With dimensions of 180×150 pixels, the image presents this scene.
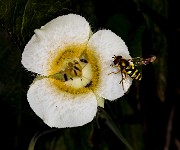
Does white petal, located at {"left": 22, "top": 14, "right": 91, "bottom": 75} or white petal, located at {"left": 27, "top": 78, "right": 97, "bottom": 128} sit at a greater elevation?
white petal, located at {"left": 22, "top": 14, "right": 91, "bottom": 75}

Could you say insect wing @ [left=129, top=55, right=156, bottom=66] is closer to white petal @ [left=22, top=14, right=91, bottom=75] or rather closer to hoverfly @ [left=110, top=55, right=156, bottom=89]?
hoverfly @ [left=110, top=55, right=156, bottom=89]

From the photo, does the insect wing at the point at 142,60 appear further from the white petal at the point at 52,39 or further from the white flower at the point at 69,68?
the white petal at the point at 52,39

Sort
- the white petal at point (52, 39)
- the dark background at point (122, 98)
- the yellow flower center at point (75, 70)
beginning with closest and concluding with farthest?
1. the white petal at point (52, 39)
2. the yellow flower center at point (75, 70)
3. the dark background at point (122, 98)

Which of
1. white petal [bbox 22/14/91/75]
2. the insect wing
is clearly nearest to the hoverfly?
the insect wing

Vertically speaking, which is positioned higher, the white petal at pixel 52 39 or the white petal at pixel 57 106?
the white petal at pixel 52 39

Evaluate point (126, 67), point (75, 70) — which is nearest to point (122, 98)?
point (75, 70)

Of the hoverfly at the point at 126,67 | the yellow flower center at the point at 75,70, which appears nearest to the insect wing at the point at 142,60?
the hoverfly at the point at 126,67
